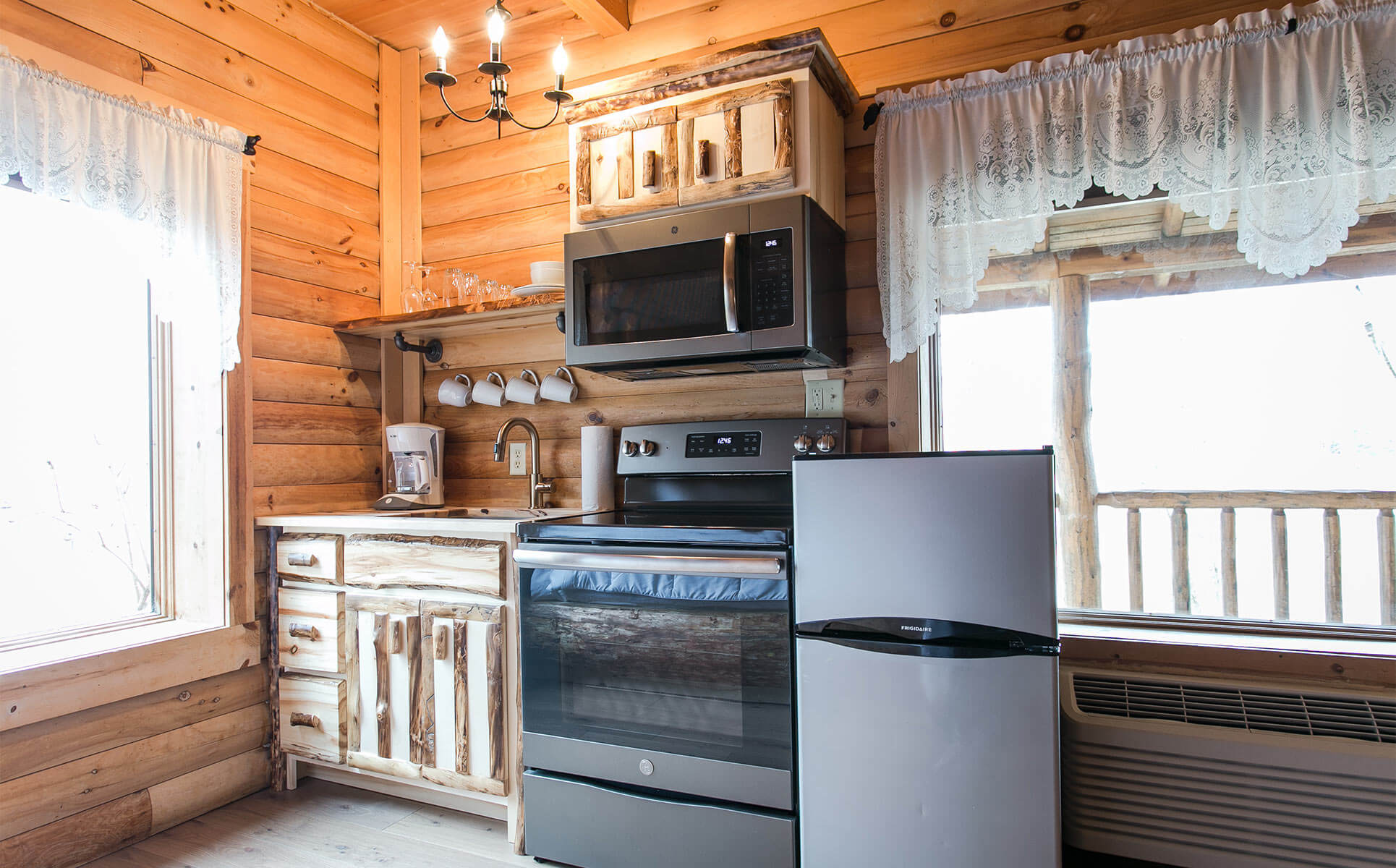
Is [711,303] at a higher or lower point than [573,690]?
higher

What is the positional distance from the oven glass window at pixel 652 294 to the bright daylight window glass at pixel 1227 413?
2.58ft

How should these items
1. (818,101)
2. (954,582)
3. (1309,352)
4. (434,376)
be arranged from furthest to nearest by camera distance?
(434,376) < (818,101) < (1309,352) < (954,582)

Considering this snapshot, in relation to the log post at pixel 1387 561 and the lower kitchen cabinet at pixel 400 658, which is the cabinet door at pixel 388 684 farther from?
the log post at pixel 1387 561

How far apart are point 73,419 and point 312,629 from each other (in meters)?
0.91

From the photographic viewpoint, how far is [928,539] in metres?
1.62

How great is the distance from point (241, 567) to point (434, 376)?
0.93 meters

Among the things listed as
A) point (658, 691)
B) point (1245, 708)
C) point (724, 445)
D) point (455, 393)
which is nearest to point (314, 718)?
point (455, 393)

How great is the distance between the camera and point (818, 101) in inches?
80.3

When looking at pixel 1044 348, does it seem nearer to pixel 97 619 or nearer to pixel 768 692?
pixel 768 692

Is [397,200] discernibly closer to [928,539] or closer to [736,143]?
[736,143]

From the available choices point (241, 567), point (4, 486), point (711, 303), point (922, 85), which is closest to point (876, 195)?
point (922, 85)

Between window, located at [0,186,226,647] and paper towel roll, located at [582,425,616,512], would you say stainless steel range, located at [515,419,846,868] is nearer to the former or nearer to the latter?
paper towel roll, located at [582,425,616,512]

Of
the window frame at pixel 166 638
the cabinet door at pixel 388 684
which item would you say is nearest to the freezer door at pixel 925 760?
the cabinet door at pixel 388 684

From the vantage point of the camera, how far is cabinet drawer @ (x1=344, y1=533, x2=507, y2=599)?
2131 millimetres
